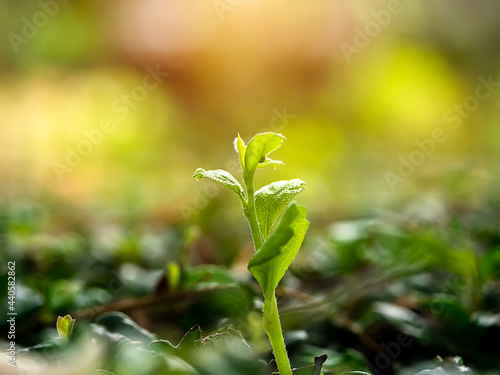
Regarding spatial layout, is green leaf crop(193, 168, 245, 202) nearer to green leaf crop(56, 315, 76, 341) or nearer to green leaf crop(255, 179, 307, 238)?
green leaf crop(255, 179, 307, 238)

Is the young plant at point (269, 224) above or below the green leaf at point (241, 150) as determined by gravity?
below

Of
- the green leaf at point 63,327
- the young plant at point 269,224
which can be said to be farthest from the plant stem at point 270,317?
the green leaf at point 63,327

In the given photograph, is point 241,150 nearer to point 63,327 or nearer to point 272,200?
point 272,200

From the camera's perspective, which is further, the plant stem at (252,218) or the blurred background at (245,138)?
the blurred background at (245,138)

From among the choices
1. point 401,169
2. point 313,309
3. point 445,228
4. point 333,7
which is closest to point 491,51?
point 333,7

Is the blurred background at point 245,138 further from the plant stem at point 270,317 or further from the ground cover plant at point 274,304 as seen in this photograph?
the plant stem at point 270,317

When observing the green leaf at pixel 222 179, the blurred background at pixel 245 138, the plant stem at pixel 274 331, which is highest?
the blurred background at pixel 245 138
